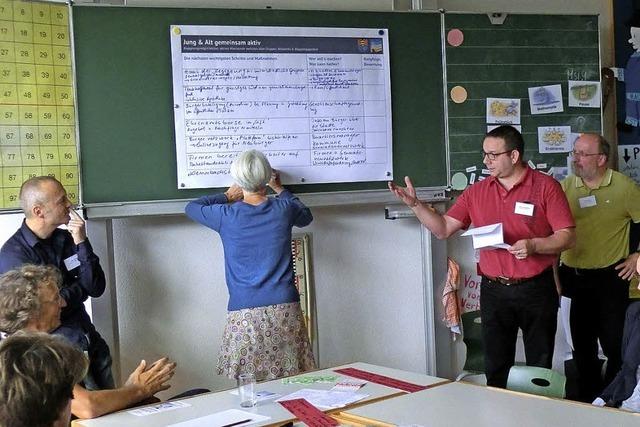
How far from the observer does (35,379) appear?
167 cm

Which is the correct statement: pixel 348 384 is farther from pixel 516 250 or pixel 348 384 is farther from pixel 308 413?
pixel 516 250

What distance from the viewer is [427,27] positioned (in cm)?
443

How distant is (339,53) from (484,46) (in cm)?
91

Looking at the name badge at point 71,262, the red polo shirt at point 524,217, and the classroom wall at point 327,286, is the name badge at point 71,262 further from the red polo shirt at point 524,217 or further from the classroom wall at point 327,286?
the red polo shirt at point 524,217

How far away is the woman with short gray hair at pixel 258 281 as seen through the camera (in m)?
3.65

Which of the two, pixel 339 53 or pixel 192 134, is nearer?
pixel 192 134

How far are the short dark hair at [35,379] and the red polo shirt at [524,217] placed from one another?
101 inches

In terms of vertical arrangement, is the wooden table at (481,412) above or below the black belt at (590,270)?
below

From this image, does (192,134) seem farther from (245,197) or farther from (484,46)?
(484,46)

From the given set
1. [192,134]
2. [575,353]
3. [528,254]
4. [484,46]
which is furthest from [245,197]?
[575,353]

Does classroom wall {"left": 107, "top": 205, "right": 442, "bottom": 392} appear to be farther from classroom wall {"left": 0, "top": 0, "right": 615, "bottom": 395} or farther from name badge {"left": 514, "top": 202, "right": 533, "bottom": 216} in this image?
name badge {"left": 514, "top": 202, "right": 533, "bottom": 216}

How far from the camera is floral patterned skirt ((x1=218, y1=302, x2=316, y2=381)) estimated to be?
3.62 metres

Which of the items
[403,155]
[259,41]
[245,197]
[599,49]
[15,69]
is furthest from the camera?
[599,49]

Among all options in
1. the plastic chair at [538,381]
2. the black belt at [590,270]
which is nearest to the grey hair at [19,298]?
the plastic chair at [538,381]
